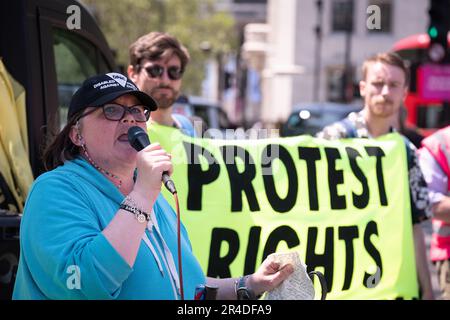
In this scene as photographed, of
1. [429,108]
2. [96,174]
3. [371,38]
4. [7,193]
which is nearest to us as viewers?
[96,174]

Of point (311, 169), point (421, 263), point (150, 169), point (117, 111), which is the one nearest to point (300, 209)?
point (311, 169)

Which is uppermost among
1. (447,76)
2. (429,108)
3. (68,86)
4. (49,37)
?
(49,37)

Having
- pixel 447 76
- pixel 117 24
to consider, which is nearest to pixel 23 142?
pixel 447 76

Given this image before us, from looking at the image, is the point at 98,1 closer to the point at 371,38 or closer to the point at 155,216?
the point at 371,38

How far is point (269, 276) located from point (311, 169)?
1.43 m

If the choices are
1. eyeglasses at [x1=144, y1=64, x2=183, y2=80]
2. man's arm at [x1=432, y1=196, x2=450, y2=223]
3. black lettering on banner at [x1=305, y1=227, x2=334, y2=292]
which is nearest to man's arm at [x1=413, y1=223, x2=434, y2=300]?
man's arm at [x1=432, y1=196, x2=450, y2=223]

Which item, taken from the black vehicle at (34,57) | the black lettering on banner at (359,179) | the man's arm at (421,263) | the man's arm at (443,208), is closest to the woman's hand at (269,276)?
the black vehicle at (34,57)

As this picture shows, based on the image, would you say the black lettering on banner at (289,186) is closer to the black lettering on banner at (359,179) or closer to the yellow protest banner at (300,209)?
the yellow protest banner at (300,209)

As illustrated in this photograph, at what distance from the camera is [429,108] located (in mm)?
23719

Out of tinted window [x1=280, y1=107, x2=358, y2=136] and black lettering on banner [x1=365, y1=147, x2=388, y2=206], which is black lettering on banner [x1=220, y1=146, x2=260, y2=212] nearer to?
black lettering on banner [x1=365, y1=147, x2=388, y2=206]

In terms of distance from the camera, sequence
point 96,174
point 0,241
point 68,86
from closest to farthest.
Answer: point 96,174, point 0,241, point 68,86

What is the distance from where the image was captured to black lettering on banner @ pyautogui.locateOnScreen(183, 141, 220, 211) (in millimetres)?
3979

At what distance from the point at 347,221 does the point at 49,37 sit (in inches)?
65.6

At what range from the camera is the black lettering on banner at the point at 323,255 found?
4.04m
